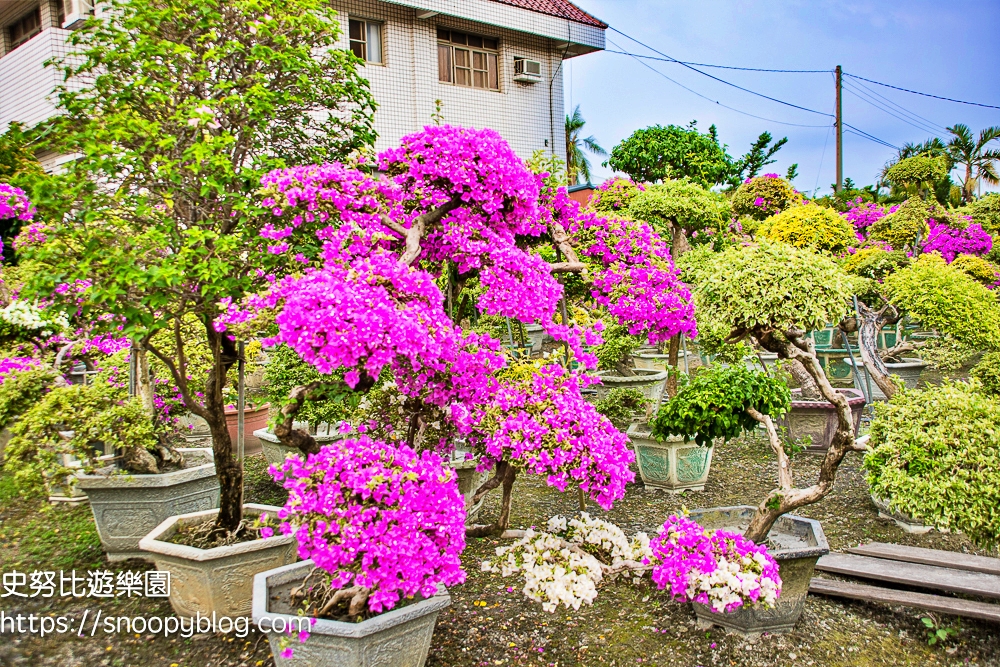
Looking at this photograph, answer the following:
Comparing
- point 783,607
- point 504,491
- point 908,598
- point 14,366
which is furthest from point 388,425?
point 14,366

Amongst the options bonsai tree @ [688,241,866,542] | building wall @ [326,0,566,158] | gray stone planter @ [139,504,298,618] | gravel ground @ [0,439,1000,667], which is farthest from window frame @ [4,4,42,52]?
bonsai tree @ [688,241,866,542]

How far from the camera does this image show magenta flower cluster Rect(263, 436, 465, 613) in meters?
2.50

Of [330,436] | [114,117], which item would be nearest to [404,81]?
[330,436]

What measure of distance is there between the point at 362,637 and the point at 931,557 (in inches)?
124

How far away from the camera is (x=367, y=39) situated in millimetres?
11445

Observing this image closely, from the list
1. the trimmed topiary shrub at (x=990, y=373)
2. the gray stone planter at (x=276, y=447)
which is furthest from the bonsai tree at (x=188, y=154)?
the trimmed topiary shrub at (x=990, y=373)

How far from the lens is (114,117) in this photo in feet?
10.5

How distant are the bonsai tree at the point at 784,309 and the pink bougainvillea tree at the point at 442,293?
0.80 m

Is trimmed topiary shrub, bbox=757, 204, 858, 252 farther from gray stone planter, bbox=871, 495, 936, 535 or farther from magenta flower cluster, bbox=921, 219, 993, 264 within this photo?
gray stone planter, bbox=871, 495, 936, 535

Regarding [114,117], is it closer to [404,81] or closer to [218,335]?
[218,335]

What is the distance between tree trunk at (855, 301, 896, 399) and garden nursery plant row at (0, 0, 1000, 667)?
124 centimetres

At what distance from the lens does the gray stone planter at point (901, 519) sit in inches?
176

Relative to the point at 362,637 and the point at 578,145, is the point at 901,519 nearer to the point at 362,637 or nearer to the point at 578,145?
the point at 362,637

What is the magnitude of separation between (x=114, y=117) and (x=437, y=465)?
2187 mm
